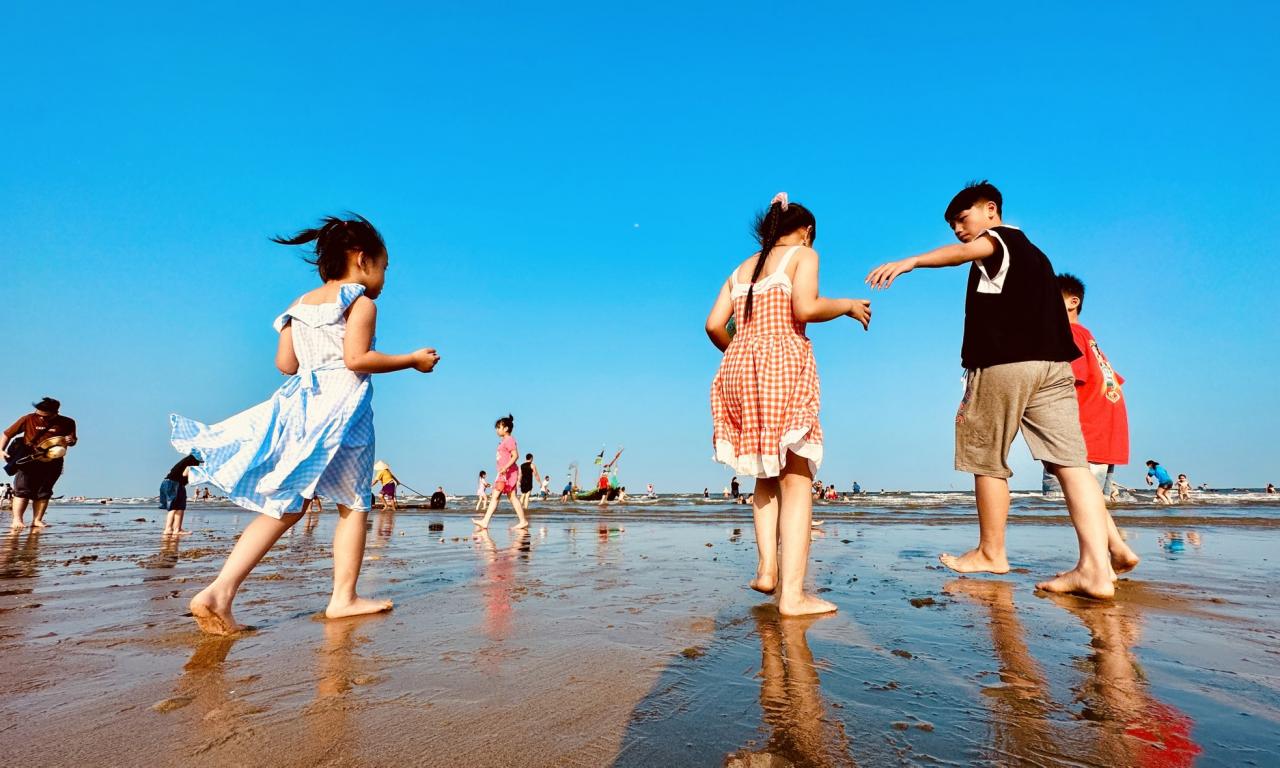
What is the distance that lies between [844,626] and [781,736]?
120 centimetres

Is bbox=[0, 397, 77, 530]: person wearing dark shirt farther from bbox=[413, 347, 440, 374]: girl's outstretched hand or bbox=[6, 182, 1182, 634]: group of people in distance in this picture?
bbox=[413, 347, 440, 374]: girl's outstretched hand

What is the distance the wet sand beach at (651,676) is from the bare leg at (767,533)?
19 centimetres

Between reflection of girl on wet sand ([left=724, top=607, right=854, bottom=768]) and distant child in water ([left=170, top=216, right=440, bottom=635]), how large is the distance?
1.83 m

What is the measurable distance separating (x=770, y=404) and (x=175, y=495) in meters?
9.83

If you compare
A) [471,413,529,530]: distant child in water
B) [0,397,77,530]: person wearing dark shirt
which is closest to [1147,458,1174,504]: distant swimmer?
[471,413,529,530]: distant child in water

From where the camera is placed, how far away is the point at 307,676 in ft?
5.96

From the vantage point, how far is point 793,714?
143cm

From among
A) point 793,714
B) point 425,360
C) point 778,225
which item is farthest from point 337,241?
point 793,714

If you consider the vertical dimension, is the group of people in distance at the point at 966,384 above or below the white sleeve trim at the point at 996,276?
below

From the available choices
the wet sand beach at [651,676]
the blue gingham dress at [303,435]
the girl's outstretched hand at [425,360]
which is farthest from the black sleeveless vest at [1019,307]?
the blue gingham dress at [303,435]

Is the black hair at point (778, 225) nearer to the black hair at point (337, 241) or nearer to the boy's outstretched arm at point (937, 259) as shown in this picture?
the boy's outstretched arm at point (937, 259)

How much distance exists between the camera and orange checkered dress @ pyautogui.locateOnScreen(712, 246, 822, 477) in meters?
2.94

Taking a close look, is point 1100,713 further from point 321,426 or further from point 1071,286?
point 1071,286

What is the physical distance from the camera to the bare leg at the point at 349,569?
9.16 feet
